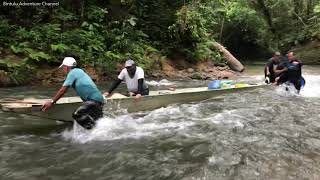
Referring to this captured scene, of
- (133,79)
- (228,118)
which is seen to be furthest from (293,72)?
(133,79)

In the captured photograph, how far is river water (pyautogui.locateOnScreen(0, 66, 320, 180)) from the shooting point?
247 inches

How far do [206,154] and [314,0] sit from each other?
3584 centimetres

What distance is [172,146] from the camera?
25.2ft

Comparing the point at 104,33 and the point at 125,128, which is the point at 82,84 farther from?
the point at 104,33

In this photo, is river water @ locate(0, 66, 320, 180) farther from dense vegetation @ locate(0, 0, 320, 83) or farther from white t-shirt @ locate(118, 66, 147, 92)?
dense vegetation @ locate(0, 0, 320, 83)

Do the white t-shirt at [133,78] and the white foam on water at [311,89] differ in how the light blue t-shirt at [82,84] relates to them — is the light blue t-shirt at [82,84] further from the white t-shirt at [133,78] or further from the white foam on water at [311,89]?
the white foam on water at [311,89]

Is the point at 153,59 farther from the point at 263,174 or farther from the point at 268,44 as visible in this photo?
the point at 268,44

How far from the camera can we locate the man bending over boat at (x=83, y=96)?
7.79 metres

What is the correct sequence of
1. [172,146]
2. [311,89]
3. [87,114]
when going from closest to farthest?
[172,146]
[87,114]
[311,89]

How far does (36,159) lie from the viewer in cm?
682

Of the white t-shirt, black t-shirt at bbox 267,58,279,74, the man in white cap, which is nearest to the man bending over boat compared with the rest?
the man in white cap

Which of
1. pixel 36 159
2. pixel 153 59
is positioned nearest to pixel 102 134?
pixel 36 159

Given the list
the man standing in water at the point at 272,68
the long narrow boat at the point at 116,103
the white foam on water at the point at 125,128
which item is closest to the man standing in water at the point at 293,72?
the man standing in water at the point at 272,68

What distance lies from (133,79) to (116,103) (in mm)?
866
